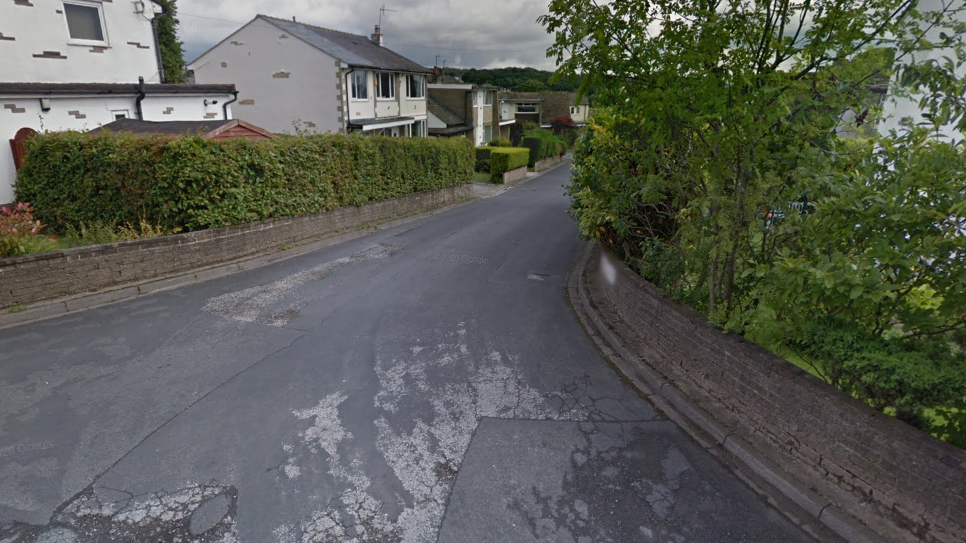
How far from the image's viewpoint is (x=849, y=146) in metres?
5.09

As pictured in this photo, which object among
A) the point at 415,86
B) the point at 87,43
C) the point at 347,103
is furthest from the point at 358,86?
the point at 87,43

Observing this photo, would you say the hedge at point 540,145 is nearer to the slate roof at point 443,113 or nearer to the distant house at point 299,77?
the slate roof at point 443,113

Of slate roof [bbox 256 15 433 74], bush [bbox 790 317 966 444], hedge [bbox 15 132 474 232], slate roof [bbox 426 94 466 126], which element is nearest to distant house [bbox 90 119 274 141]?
hedge [bbox 15 132 474 232]

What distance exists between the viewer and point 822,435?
4.32 meters

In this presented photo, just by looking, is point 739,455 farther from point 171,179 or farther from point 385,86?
point 385,86

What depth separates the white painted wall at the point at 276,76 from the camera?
2467cm

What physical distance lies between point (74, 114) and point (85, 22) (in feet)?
12.4

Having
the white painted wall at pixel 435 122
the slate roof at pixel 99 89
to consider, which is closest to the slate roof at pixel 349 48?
the white painted wall at pixel 435 122

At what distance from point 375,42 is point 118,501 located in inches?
1479

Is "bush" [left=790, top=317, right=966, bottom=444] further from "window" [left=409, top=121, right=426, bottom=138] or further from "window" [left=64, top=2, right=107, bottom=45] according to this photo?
"window" [left=409, top=121, right=426, bottom=138]

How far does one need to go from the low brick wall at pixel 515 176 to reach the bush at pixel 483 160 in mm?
2237

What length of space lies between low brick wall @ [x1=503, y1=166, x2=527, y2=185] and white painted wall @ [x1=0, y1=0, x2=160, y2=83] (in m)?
18.2

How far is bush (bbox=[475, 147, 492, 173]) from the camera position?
110 feet

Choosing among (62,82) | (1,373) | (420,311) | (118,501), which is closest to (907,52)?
(420,311)
